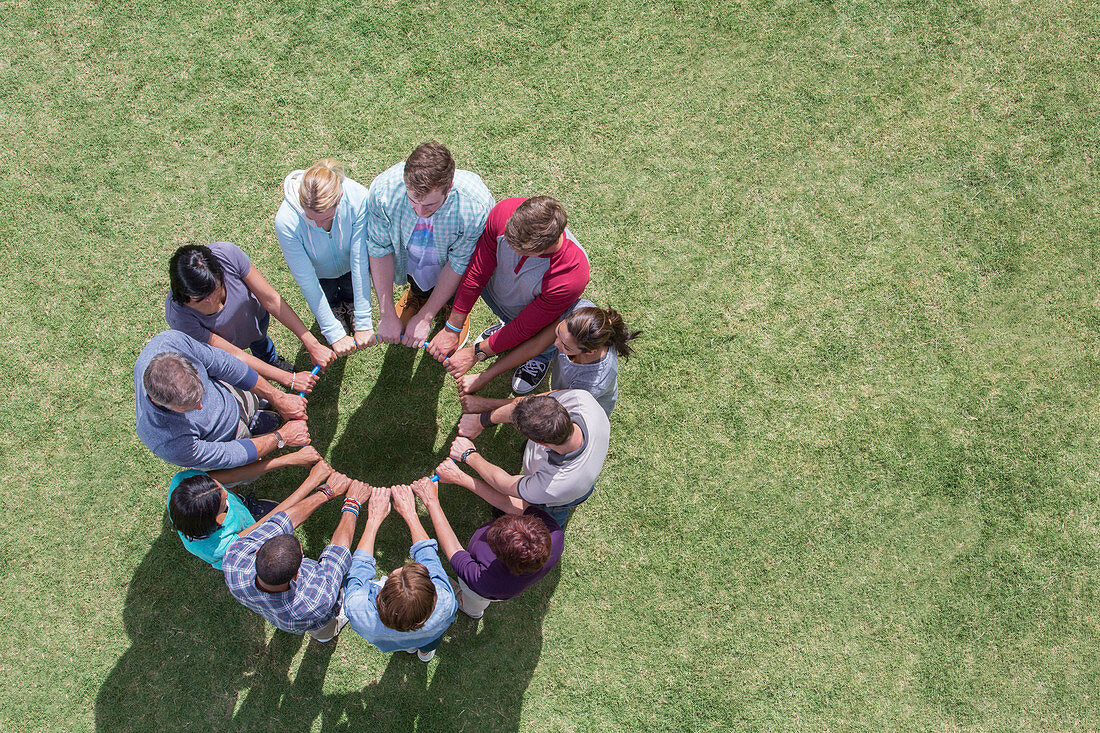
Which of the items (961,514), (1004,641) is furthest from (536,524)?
(1004,641)

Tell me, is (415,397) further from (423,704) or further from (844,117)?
(844,117)

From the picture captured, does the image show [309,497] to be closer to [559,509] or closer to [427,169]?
[559,509]

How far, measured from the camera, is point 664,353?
7.09 meters

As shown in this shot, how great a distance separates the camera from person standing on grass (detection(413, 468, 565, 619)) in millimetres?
4699

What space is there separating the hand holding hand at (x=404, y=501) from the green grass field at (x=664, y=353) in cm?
116

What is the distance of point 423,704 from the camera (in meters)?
6.36

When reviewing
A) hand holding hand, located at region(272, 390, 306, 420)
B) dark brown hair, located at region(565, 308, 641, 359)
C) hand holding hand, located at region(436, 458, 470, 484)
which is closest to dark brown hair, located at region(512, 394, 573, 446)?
dark brown hair, located at region(565, 308, 641, 359)

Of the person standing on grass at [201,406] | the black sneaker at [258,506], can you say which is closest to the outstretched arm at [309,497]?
the person standing on grass at [201,406]

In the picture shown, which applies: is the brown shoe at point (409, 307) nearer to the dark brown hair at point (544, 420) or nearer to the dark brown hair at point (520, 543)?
the dark brown hair at point (544, 420)

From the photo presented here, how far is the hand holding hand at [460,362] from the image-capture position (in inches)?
235

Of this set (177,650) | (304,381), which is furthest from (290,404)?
(177,650)

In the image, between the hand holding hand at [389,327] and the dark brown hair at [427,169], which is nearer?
the dark brown hair at [427,169]

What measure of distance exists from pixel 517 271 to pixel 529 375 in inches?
62.7

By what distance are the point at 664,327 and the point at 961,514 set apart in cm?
355
